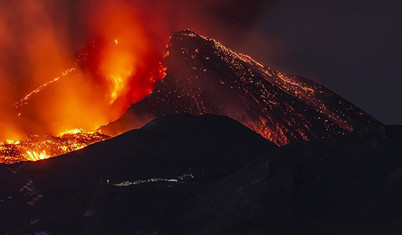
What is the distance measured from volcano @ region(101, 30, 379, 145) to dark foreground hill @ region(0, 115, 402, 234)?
78.9 feet

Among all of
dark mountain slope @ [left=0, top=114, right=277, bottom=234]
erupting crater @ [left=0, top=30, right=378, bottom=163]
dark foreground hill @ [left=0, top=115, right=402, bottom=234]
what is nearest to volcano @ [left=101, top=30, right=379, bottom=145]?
erupting crater @ [left=0, top=30, right=378, bottom=163]

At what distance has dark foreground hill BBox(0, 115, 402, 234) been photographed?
48906 mm

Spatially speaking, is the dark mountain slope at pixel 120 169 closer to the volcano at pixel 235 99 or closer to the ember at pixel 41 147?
the ember at pixel 41 147

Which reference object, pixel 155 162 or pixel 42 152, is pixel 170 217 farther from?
pixel 42 152

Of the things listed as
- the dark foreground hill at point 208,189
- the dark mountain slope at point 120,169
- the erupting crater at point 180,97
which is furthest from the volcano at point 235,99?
the dark foreground hill at point 208,189

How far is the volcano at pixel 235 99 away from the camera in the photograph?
3986 inches

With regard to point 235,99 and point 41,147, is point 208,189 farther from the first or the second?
point 235,99

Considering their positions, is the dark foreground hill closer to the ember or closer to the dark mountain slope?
the dark mountain slope

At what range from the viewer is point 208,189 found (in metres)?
60.3

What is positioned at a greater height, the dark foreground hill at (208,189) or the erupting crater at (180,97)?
the erupting crater at (180,97)

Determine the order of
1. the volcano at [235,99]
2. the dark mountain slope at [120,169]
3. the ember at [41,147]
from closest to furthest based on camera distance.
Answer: the dark mountain slope at [120,169], the ember at [41,147], the volcano at [235,99]

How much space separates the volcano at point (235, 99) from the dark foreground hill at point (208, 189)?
2406cm

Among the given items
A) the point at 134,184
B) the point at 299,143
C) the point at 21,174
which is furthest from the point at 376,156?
the point at 21,174

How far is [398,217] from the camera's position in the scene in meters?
44.2
